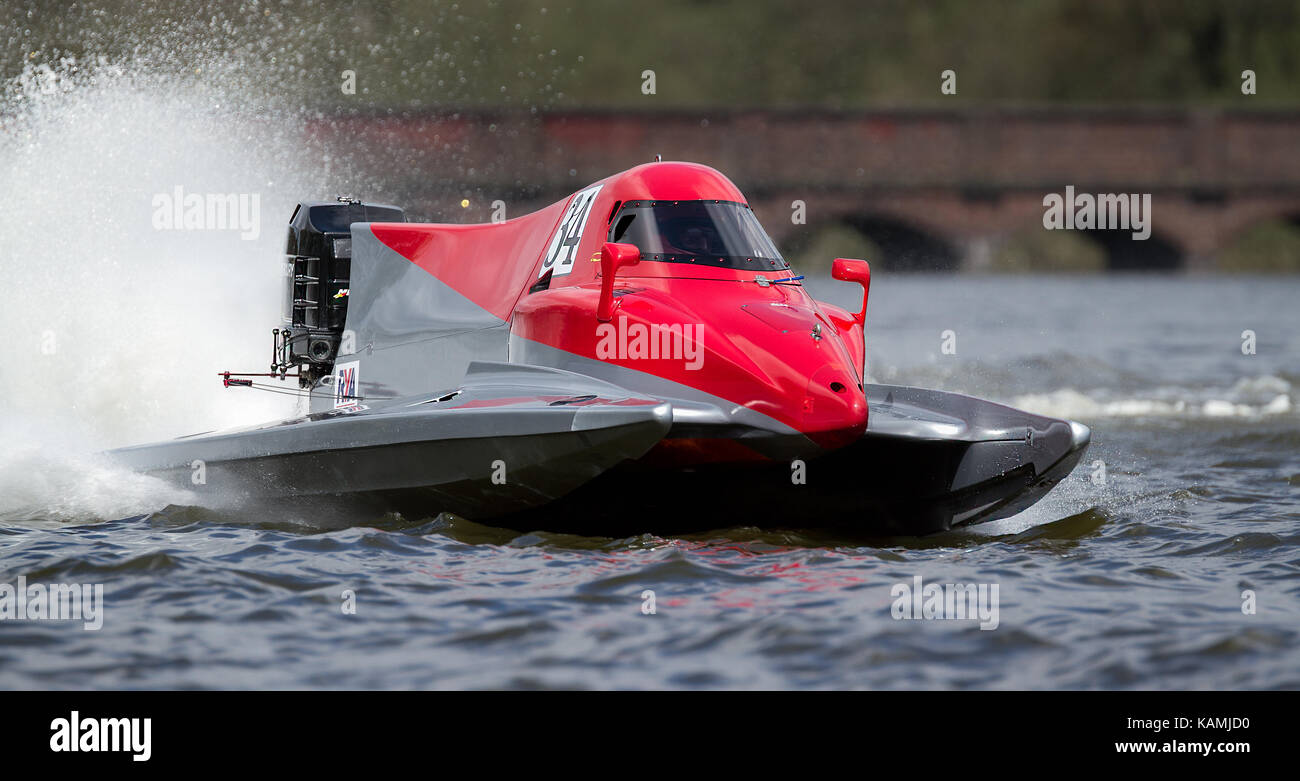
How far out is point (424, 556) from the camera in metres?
7.08

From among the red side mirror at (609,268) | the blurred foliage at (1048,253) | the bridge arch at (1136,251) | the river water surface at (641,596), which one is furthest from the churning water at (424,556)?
the bridge arch at (1136,251)

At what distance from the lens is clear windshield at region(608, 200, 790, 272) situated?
779cm

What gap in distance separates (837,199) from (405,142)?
16121 millimetres

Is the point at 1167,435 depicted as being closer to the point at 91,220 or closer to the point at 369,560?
the point at 369,560

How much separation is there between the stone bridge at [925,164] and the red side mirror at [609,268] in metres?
42.3

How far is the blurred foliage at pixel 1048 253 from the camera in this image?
2282 inches

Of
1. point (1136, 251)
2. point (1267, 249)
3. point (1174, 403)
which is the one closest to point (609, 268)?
point (1174, 403)

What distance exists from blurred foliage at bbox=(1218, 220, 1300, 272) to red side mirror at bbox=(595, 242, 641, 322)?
5681 centimetres

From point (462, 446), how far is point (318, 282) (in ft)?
11.2

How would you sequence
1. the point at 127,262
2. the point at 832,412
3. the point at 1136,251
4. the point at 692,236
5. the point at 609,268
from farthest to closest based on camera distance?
the point at 1136,251
the point at 127,262
the point at 692,236
the point at 609,268
the point at 832,412

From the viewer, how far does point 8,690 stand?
16.8ft

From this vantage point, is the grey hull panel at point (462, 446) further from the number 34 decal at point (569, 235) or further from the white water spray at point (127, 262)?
the white water spray at point (127, 262)

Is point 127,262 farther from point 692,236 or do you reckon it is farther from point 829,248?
point 829,248

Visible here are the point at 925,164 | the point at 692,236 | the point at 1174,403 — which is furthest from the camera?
the point at 925,164
